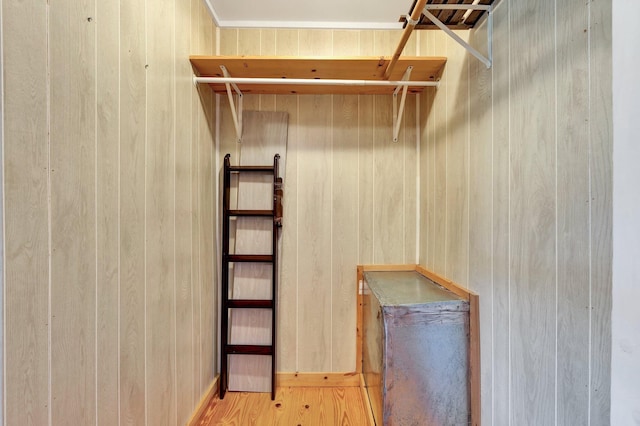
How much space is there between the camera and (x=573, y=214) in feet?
2.79

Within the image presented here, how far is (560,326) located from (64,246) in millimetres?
1482

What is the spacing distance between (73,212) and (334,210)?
151cm

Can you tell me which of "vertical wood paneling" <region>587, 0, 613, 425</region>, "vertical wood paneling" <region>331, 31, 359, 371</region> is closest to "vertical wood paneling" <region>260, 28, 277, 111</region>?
"vertical wood paneling" <region>331, 31, 359, 371</region>

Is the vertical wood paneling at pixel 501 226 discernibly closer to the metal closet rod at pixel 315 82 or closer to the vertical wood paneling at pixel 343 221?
the metal closet rod at pixel 315 82

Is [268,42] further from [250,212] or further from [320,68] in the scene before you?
[250,212]

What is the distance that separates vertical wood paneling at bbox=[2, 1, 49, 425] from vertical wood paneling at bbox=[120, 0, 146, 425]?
31 centimetres

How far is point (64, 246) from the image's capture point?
0.85m

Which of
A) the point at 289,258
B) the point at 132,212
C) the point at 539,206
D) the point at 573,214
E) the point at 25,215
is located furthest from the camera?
the point at 289,258

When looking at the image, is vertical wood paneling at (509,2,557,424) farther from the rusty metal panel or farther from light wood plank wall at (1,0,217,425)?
light wood plank wall at (1,0,217,425)

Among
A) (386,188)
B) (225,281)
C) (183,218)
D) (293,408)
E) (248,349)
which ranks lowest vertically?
(293,408)

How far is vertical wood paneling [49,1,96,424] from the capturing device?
0.82 meters

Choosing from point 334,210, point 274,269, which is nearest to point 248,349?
point 274,269

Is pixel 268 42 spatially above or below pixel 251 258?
above

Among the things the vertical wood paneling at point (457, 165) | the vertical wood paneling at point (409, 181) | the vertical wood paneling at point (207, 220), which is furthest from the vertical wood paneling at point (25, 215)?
the vertical wood paneling at point (409, 181)
